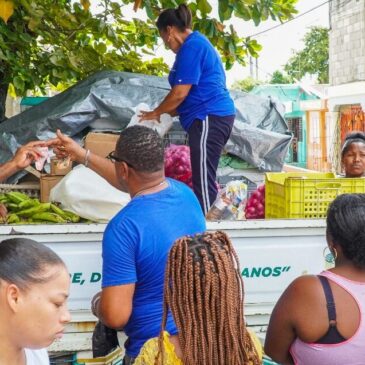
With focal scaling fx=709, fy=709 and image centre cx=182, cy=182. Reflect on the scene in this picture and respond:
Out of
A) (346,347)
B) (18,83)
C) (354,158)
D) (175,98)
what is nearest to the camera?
(346,347)

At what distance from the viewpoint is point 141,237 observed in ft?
8.97

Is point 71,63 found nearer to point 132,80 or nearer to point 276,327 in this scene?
point 132,80

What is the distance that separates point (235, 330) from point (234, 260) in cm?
24

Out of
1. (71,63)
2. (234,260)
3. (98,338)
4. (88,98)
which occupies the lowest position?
(98,338)

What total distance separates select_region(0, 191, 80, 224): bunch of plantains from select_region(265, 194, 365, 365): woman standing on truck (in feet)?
7.31

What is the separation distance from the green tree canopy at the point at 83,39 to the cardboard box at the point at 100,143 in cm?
114

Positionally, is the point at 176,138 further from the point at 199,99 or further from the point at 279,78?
the point at 279,78

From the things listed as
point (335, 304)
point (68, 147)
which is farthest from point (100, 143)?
point (335, 304)

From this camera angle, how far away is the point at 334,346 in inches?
96.0

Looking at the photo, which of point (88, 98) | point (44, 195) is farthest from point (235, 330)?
point (88, 98)

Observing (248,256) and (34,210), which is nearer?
(248,256)

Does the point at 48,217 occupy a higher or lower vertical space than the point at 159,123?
lower

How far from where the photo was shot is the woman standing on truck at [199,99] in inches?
191

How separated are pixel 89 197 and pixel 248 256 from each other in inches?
45.4
